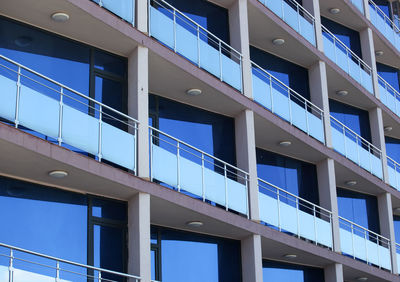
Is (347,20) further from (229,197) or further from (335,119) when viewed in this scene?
(229,197)

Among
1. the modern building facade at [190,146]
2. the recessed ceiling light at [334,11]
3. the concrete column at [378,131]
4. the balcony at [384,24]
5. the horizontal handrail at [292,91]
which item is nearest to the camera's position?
the modern building facade at [190,146]

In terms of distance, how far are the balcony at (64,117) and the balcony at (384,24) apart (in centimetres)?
1717

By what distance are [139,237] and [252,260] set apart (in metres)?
4.57

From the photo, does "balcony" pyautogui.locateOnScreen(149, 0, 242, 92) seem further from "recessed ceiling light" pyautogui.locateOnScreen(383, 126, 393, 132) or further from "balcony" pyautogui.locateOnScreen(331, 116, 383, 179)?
"recessed ceiling light" pyautogui.locateOnScreen(383, 126, 393, 132)

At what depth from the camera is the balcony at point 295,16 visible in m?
25.0

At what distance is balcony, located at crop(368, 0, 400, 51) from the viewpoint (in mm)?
32469

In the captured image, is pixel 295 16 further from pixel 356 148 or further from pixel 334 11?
pixel 356 148

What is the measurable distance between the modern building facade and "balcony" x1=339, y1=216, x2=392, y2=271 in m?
0.07

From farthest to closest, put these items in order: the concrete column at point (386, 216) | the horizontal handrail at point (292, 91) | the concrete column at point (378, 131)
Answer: the concrete column at point (378, 131)
the concrete column at point (386, 216)
the horizontal handrail at point (292, 91)

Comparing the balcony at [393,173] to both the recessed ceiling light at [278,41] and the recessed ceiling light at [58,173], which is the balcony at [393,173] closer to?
the recessed ceiling light at [278,41]

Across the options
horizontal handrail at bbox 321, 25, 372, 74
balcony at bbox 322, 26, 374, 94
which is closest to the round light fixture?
balcony at bbox 322, 26, 374, 94

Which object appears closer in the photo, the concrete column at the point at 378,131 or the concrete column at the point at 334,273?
the concrete column at the point at 334,273

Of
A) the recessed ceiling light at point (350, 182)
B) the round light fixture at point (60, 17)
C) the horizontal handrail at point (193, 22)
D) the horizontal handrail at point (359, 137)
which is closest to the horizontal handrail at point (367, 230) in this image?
the recessed ceiling light at point (350, 182)

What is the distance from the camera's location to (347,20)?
3042 centimetres
